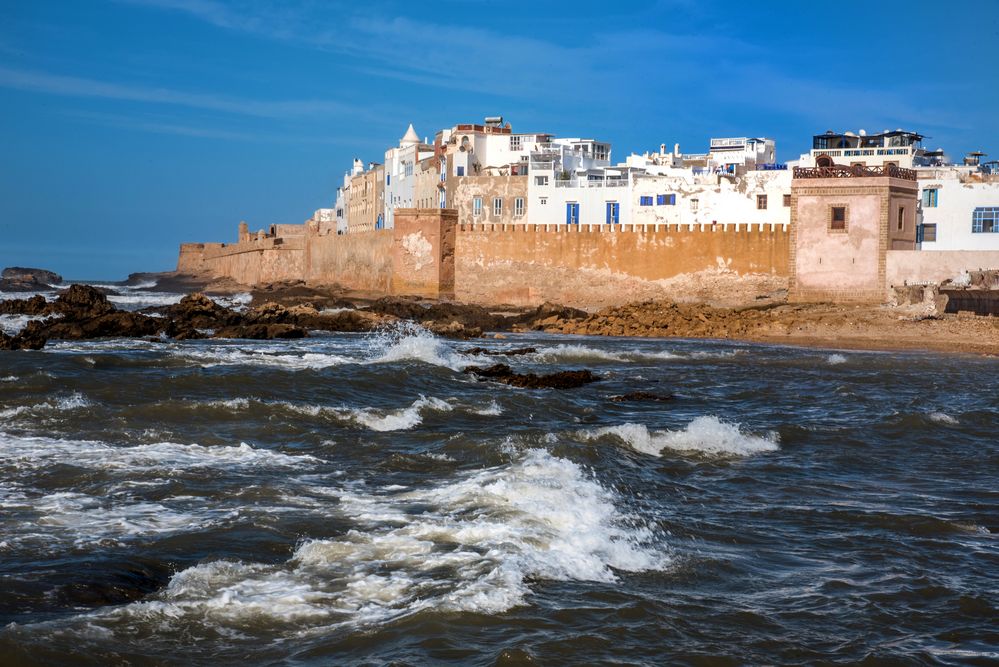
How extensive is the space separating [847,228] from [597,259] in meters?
7.66

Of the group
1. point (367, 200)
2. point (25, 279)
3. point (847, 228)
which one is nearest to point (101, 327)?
point (847, 228)

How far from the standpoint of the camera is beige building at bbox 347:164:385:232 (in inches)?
2100

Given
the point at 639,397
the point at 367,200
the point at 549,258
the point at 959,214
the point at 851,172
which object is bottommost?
the point at 639,397

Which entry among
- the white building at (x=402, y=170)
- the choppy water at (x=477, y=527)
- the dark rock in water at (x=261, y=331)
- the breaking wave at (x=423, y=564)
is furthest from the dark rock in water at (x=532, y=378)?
the white building at (x=402, y=170)

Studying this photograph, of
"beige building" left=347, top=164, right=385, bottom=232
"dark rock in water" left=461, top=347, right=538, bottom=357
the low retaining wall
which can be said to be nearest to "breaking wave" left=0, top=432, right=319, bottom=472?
"dark rock in water" left=461, top=347, right=538, bottom=357

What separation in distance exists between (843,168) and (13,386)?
2185cm

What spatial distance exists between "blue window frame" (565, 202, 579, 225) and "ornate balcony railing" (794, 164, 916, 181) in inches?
397

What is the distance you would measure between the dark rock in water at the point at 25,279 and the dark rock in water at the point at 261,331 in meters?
41.6

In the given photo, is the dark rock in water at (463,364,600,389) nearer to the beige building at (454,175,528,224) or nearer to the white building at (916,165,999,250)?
the white building at (916,165,999,250)

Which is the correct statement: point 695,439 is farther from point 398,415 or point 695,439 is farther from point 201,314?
point 201,314

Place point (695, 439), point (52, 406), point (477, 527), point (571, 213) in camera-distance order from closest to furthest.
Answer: point (477, 527), point (695, 439), point (52, 406), point (571, 213)

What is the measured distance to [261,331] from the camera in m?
→ 22.1

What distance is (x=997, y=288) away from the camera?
979 inches

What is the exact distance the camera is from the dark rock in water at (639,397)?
13542mm
